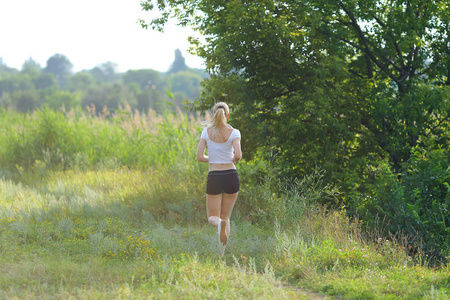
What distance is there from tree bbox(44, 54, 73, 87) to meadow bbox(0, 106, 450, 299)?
470 ft

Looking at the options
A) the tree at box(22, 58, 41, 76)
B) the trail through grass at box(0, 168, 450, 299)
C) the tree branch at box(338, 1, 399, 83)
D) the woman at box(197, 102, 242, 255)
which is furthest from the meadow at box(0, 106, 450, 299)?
the tree at box(22, 58, 41, 76)

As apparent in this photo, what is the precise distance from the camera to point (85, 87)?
4980 inches

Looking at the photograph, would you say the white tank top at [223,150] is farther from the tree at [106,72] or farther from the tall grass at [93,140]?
the tree at [106,72]

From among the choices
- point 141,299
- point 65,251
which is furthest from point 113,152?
point 141,299

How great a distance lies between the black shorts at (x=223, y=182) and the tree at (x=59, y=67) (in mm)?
149747

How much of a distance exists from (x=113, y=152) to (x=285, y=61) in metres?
7.23

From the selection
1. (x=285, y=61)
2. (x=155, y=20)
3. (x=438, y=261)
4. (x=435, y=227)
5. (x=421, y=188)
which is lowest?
(x=438, y=261)

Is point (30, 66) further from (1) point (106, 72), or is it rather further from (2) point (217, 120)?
(2) point (217, 120)

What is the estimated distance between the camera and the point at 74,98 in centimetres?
9344

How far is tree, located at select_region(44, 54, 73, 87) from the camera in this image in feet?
488

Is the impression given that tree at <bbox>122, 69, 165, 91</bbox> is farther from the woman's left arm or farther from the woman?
the woman's left arm

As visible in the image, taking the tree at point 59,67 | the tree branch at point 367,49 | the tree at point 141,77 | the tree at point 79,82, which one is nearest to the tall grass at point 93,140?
the tree branch at point 367,49

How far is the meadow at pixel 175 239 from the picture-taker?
17.0 ft

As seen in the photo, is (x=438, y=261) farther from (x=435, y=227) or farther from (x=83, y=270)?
(x=83, y=270)
